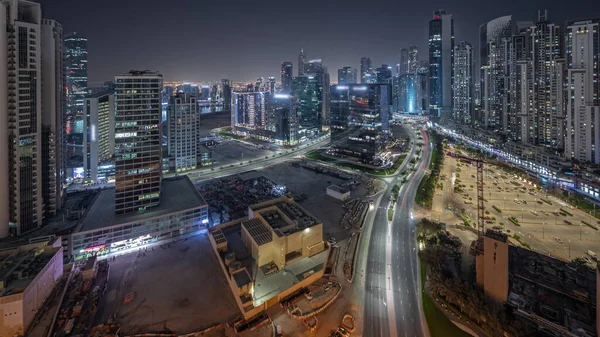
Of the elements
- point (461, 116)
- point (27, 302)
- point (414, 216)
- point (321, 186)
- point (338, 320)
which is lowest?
point (338, 320)

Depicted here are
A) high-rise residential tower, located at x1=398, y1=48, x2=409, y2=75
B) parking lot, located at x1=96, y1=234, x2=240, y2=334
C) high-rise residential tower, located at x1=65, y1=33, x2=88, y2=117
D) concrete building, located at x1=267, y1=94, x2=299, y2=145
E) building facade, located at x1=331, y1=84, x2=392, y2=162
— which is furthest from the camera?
high-rise residential tower, located at x1=398, y1=48, x2=409, y2=75

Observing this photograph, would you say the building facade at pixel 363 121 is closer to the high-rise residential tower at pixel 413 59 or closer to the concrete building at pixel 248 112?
the concrete building at pixel 248 112

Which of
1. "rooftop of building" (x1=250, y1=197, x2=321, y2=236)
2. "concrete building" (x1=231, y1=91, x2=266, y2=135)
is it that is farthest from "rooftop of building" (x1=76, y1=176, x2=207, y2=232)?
"concrete building" (x1=231, y1=91, x2=266, y2=135)

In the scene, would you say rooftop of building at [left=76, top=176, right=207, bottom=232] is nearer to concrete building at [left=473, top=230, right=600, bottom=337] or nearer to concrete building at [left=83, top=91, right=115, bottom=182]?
concrete building at [left=83, top=91, right=115, bottom=182]

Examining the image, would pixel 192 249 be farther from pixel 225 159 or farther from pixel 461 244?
pixel 225 159

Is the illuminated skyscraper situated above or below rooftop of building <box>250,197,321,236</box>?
above

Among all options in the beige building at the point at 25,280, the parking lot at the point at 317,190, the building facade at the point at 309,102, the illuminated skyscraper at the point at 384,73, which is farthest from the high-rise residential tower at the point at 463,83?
the beige building at the point at 25,280

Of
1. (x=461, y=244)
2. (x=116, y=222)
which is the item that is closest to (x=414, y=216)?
(x=461, y=244)
